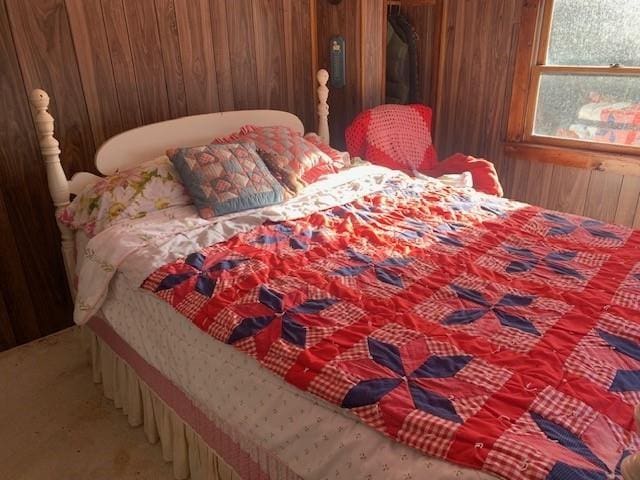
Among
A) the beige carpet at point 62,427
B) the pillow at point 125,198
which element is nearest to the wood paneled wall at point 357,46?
the pillow at point 125,198

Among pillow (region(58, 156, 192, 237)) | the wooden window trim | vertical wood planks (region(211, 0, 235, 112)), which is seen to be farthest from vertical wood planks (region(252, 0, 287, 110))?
the wooden window trim

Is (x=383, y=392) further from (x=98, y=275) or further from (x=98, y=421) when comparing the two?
(x=98, y=421)

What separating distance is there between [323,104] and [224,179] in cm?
105

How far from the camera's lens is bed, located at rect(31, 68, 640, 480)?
Result: 0.89m

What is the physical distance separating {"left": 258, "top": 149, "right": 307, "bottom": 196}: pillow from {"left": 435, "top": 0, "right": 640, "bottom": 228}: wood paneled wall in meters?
1.57

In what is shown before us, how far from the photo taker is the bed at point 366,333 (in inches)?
35.1

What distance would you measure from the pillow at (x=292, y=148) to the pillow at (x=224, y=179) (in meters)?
0.17

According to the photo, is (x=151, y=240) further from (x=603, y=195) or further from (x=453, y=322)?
(x=603, y=195)

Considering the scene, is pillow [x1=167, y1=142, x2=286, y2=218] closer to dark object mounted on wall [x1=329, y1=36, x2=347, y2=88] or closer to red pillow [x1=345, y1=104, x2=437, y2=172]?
red pillow [x1=345, y1=104, x2=437, y2=172]

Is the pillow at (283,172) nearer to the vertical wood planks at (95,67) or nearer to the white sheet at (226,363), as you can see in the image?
the white sheet at (226,363)

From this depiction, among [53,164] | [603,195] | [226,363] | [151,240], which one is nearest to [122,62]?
[53,164]

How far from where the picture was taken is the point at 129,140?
2.16 m

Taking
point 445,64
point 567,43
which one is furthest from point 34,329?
point 567,43

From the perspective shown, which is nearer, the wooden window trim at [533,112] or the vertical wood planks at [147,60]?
the vertical wood planks at [147,60]
